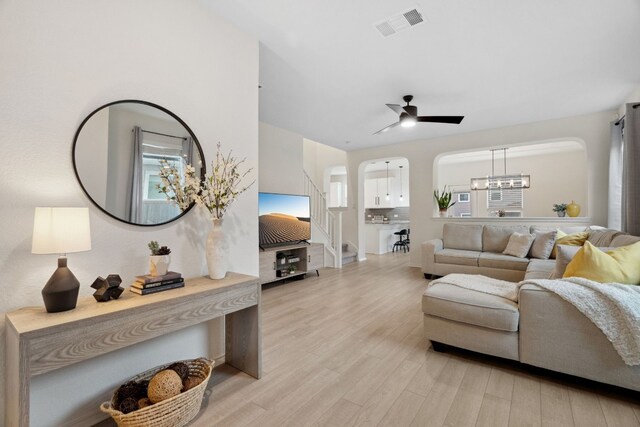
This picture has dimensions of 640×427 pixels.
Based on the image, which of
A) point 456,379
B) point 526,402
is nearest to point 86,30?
point 456,379

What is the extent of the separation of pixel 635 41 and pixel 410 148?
11.8 ft

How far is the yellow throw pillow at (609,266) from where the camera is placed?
1986 millimetres

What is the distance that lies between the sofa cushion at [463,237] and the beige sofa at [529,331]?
283cm

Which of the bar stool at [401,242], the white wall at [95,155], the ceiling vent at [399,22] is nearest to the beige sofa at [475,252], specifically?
the bar stool at [401,242]

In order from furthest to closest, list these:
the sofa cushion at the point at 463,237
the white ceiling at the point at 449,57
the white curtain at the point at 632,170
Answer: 1. the sofa cushion at the point at 463,237
2. the white curtain at the point at 632,170
3. the white ceiling at the point at 449,57

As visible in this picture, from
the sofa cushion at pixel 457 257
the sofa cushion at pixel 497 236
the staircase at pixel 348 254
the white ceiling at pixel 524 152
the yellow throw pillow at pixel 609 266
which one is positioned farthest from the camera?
the white ceiling at pixel 524 152

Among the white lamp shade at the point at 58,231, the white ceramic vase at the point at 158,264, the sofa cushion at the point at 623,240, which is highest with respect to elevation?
the white lamp shade at the point at 58,231

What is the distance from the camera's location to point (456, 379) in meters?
2.00

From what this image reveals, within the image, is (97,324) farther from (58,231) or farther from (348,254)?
(348,254)

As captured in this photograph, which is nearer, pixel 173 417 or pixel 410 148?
pixel 173 417

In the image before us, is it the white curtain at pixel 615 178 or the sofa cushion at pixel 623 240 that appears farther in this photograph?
the white curtain at pixel 615 178

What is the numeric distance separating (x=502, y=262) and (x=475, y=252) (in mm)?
531

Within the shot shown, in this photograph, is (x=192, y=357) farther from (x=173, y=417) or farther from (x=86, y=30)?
(x=86, y=30)

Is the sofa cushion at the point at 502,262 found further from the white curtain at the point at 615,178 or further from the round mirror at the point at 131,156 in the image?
the round mirror at the point at 131,156
